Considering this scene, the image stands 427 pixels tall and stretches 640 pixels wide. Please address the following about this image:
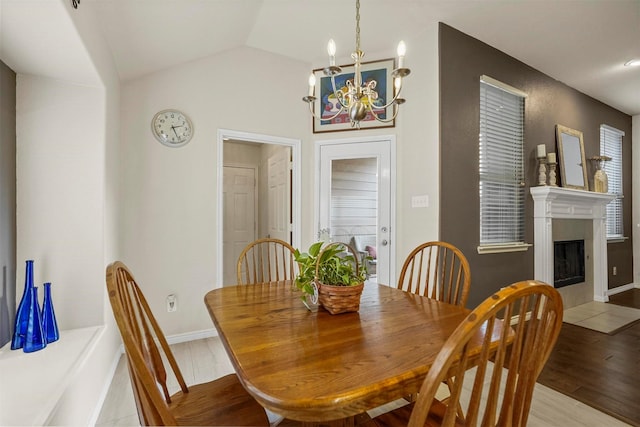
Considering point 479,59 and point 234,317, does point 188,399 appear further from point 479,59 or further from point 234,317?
point 479,59

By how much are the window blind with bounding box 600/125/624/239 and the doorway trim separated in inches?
183

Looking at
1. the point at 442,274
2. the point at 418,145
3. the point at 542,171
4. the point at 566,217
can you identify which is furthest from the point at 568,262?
the point at 442,274

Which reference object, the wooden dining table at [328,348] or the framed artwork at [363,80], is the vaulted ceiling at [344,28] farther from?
the wooden dining table at [328,348]

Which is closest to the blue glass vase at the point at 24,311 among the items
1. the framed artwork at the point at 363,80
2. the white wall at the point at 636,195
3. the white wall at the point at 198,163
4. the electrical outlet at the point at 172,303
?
the white wall at the point at 198,163

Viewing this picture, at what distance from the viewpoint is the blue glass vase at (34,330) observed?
1494 millimetres

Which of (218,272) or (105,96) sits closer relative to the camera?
(105,96)

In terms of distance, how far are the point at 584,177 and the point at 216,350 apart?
16.2ft

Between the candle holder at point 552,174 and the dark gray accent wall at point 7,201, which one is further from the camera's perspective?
the candle holder at point 552,174

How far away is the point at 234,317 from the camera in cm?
125

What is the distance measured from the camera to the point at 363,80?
3283 mm

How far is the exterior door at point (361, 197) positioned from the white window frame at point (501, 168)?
912 mm

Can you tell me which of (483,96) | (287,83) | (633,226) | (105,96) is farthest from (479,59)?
(633,226)

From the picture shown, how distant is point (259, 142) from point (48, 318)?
218 cm

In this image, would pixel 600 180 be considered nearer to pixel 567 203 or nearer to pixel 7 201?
pixel 567 203
